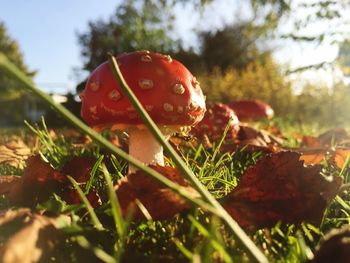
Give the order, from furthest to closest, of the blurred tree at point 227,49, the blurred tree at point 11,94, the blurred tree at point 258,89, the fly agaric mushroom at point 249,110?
the blurred tree at point 11,94 < the blurred tree at point 227,49 < the blurred tree at point 258,89 < the fly agaric mushroom at point 249,110

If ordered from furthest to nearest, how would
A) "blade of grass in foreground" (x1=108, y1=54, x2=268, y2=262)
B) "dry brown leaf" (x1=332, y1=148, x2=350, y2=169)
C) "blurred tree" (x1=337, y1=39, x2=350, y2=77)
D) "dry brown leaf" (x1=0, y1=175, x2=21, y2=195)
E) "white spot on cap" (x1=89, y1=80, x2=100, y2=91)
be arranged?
"blurred tree" (x1=337, y1=39, x2=350, y2=77), "dry brown leaf" (x1=332, y1=148, x2=350, y2=169), "white spot on cap" (x1=89, y1=80, x2=100, y2=91), "dry brown leaf" (x1=0, y1=175, x2=21, y2=195), "blade of grass in foreground" (x1=108, y1=54, x2=268, y2=262)

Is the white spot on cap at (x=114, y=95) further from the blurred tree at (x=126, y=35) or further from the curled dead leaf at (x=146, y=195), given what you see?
the blurred tree at (x=126, y=35)

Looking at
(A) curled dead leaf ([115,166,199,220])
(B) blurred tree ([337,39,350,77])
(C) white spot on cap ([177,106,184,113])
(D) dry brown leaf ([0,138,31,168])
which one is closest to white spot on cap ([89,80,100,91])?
A: (C) white spot on cap ([177,106,184,113])

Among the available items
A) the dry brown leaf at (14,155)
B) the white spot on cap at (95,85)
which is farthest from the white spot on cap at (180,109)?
the dry brown leaf at (14,155)

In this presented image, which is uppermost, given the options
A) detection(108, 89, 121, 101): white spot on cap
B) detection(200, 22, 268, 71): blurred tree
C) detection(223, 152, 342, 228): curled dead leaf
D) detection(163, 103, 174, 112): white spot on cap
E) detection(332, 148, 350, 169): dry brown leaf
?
detection(108, 89, 121, 101): white spot on cap

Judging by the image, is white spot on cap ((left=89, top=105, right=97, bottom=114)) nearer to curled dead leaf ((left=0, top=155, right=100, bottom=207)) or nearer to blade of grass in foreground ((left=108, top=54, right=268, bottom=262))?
curled dead leaf ((left=0, top=155, right=100, bottom=207))

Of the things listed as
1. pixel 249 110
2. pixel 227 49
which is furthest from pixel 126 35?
pixel 249 110
